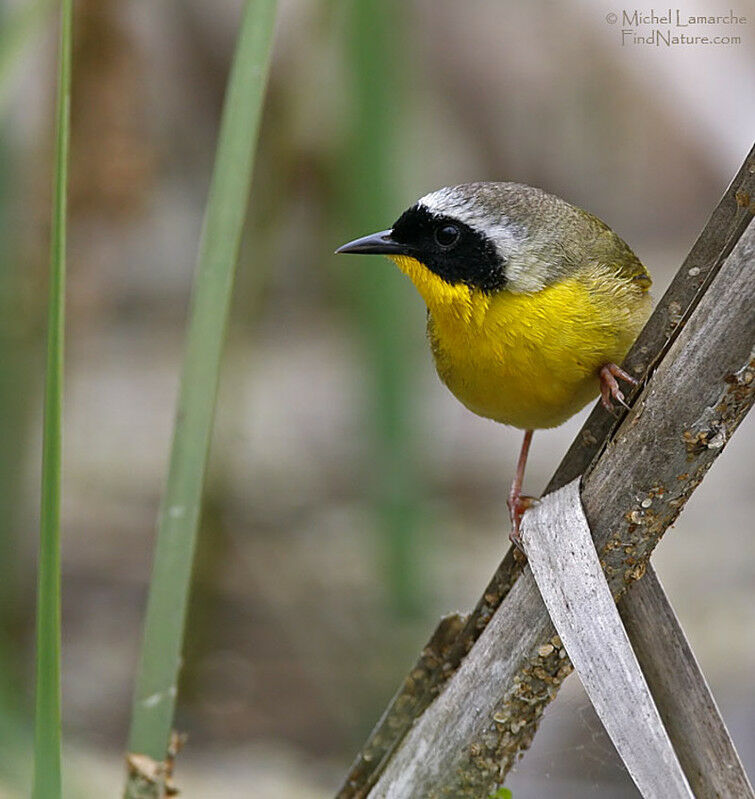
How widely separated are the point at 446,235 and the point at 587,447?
66cm

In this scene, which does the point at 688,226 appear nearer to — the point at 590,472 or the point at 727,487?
the point at 727,487

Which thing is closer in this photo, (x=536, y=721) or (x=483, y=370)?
(x=536, y=721)

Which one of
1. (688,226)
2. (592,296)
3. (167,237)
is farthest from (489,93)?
(592,296)

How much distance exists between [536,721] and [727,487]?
3843 millimetres

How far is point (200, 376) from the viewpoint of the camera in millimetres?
1348

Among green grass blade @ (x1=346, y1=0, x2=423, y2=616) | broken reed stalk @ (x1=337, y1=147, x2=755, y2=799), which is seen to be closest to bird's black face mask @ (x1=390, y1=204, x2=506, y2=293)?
green grass blade @ (x1=346, y1=0, x2=423, y2=616)

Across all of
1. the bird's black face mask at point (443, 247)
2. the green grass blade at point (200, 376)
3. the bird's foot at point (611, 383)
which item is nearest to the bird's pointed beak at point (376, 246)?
the bird's black face mask at point (443, 247)

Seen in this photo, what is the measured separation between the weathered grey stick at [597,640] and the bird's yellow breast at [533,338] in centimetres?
54

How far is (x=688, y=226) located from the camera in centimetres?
575

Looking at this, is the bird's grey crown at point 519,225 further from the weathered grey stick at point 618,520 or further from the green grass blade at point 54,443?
the green grass blade at point 54,443

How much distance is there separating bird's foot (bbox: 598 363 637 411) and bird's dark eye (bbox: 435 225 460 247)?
1.07ft

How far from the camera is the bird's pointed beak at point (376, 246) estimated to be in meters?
1.87

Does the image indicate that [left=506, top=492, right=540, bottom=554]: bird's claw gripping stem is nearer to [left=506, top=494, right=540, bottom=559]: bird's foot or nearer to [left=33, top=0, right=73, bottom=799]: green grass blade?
[left=506, top=494, right=540, bottom=559]: bird's foot

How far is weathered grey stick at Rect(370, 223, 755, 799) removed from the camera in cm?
114
